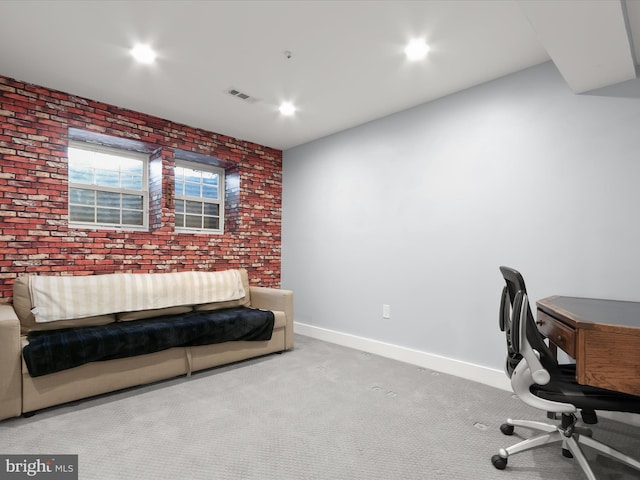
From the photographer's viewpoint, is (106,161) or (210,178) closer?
(106,161)

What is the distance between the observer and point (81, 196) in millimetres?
3549

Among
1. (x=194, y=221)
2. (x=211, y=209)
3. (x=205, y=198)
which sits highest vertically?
(x=205, y=198)

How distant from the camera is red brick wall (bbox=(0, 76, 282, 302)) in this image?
291 centimetres

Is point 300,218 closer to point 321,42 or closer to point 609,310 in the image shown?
point 321,42

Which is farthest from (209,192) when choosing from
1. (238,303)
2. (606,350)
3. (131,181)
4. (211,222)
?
(606,350)

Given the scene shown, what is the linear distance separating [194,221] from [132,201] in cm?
75

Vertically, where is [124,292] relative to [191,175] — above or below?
below

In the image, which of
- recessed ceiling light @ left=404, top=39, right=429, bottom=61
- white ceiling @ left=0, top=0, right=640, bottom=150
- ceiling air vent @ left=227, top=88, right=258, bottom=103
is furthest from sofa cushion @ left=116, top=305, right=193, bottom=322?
recessed ceiling light @ left=404, top=39, right=429, bottom=61

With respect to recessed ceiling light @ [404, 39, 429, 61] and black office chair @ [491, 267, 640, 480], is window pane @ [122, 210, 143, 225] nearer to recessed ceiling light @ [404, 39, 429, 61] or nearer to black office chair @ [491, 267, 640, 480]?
recessed ceiling light @ [404, 39, 429, 61]

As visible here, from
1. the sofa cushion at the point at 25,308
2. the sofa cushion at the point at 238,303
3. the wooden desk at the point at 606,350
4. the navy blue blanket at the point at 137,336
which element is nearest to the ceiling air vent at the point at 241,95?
the sofa cushion at the point at 238,303

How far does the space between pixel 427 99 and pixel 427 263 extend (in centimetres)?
159

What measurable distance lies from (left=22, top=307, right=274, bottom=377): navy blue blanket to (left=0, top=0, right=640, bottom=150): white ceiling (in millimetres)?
2097

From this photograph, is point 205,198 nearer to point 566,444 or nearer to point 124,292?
point 124,292
